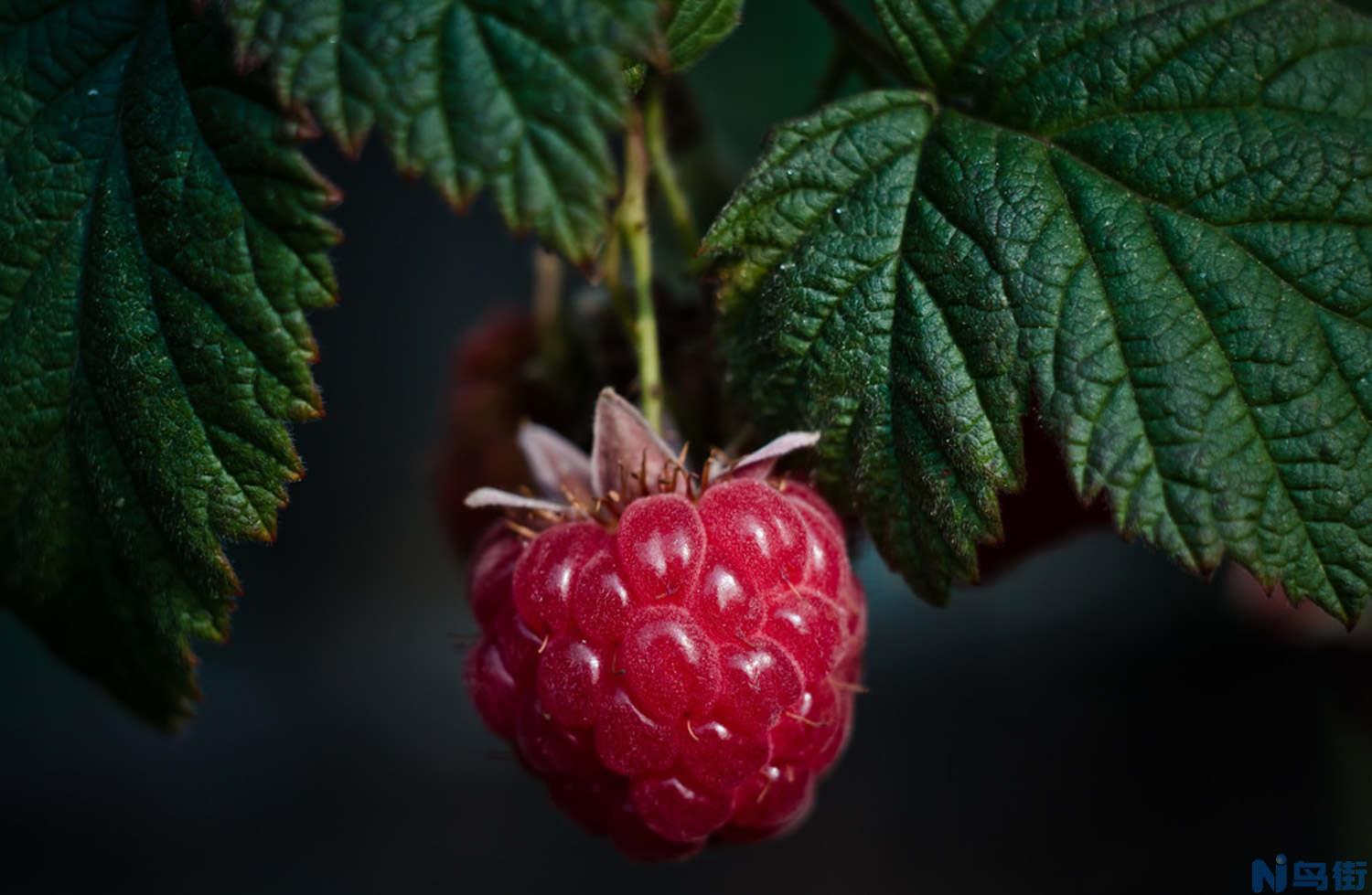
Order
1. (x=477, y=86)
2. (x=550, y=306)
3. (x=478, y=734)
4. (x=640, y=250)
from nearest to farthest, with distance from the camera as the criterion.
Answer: (x=477, y=86) → (x=640, y=250) → (x=550, y=306) → (x=478, y=734)

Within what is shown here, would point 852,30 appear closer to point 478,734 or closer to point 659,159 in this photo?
point 659,159

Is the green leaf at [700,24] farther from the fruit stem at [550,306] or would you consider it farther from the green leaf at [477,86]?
the fruit stem at [550,306]

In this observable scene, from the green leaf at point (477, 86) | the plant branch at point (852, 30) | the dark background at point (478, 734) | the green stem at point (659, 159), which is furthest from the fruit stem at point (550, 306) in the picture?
the dark background at point (478, 734)

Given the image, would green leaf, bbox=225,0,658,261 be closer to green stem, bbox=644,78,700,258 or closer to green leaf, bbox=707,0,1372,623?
green leaf, bbox=707,0,1372,623

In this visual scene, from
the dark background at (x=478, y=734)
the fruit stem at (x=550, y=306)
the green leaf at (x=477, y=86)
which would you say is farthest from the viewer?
the dark background at (x=478, y=734)

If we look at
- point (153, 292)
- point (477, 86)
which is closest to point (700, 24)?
point (477, 86)

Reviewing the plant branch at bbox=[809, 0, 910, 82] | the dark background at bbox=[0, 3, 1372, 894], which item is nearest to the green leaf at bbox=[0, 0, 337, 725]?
the plant branch at bbox=[809, 0, 910, 82]
